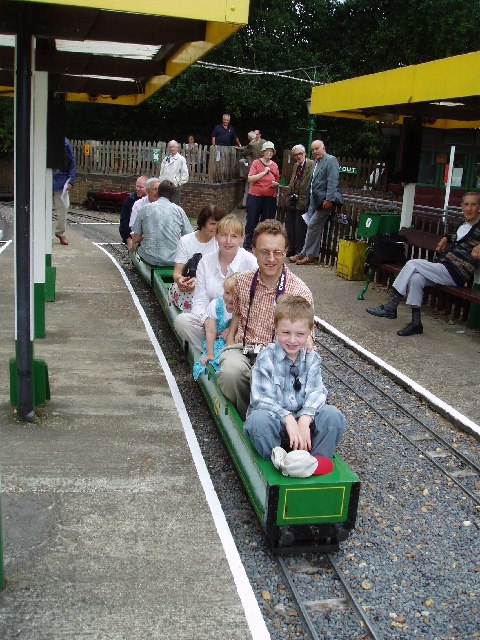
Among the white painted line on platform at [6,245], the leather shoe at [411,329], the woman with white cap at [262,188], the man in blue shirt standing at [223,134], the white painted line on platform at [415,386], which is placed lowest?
the white painted line on platform at [415,386]

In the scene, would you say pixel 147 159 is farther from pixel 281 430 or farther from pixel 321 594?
pixel 321 594

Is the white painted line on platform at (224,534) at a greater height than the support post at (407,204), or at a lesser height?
lesser

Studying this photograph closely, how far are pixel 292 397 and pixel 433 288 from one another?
561 cm

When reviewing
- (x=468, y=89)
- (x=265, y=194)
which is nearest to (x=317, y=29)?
(x=265, y=194)

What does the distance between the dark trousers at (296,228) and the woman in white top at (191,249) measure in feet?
18.1

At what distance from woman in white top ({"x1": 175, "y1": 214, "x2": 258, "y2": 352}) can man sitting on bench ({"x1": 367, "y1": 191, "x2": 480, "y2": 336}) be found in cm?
291

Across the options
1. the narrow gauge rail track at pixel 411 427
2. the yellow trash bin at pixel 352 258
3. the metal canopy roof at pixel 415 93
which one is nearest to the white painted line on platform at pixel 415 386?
the narrow gauge rail track at pixel 411 427

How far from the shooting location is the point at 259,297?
5.15 meters

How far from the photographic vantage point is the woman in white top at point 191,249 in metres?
7.32

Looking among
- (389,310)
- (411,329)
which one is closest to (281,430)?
(411,329)

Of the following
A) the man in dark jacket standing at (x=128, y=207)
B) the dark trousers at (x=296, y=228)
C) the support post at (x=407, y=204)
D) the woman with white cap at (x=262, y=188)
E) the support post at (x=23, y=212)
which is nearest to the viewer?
the support post at (x=23, y=212)

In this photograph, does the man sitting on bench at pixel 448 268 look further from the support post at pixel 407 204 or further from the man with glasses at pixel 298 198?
the man with glasses at pixel 298 198

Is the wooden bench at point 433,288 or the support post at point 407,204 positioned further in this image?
the support post at point 407,204

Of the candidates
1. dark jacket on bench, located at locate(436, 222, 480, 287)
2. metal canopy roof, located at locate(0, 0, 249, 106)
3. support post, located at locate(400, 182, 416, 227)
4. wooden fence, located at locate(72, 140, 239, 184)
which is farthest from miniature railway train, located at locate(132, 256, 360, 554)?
wooden fence, located at locate(72, 140, 239, 184)
